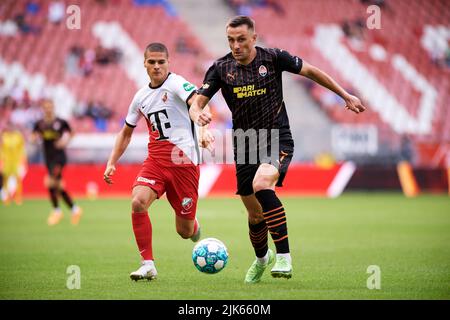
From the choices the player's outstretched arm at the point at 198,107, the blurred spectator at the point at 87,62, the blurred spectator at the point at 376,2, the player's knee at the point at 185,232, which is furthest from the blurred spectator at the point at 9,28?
the player's outstretched arm at the point at 198,107

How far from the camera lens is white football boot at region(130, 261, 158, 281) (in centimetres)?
768

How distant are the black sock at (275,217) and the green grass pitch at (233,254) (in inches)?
16.3

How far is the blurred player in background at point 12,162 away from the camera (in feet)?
74.9

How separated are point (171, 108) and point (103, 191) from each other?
640 inches

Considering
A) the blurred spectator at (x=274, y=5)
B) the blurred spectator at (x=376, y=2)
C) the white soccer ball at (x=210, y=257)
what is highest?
the blurred spectator at (x=376, y=2)

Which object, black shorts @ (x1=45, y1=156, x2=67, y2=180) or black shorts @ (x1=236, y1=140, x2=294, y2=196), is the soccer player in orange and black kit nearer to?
black shorts @ (x1=236, y1=140, x2=294, y2=196)

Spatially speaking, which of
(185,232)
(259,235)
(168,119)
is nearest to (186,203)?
(185,232)

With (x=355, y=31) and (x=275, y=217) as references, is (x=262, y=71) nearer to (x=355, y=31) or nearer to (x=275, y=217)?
(x=275, y=217)

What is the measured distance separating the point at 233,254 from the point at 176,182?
238 centimetres

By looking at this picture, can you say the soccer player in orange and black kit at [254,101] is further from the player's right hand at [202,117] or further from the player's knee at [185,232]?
the player's knee at [185,232]

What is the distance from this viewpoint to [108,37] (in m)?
31.7

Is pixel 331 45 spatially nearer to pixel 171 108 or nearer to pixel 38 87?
pixel 38 87

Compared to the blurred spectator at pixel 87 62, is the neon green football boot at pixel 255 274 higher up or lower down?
lower down

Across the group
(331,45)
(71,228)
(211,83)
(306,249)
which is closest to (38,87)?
(331,45)
